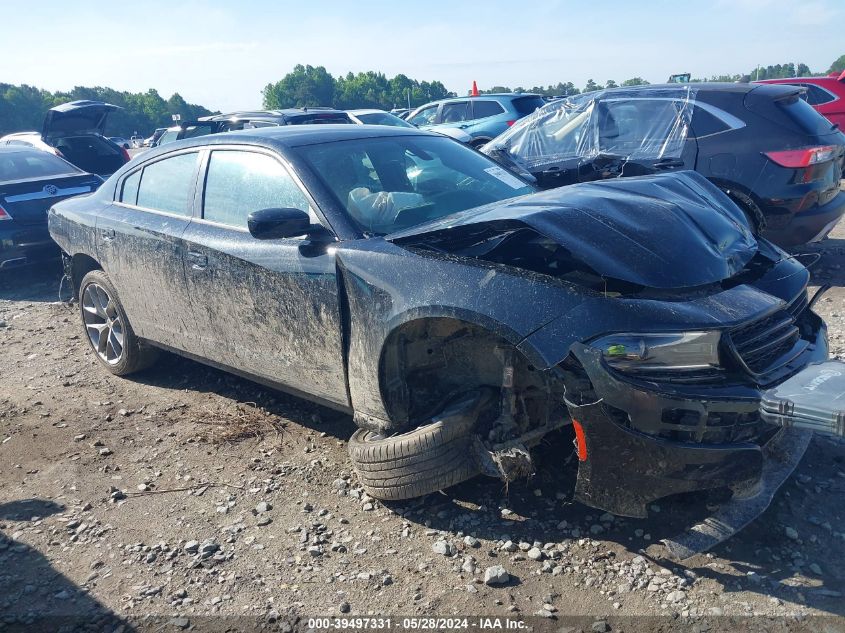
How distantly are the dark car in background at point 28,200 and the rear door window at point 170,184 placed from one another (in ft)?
13.5

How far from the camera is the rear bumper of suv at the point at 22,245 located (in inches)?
316

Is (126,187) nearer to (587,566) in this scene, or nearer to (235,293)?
(235,293)

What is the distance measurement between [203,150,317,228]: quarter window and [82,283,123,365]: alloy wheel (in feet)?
4.64

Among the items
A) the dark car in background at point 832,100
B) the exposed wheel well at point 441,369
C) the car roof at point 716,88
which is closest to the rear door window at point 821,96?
the dark car in background at point 832,100

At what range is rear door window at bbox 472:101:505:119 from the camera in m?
14.6

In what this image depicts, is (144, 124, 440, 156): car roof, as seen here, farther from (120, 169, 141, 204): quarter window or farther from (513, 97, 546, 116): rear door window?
(513, 97, 546, 116): rear door window

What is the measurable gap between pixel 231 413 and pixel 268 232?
160cm

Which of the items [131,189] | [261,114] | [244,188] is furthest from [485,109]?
[244,188]

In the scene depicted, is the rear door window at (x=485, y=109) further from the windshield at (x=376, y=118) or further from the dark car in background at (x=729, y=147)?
the dark car in background at (x=729, y=147)

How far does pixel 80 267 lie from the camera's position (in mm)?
5508

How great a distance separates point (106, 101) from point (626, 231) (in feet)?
255

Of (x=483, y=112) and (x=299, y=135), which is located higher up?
(x=299, y=135)

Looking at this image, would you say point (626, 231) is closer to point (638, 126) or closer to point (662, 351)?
point (662, 351)

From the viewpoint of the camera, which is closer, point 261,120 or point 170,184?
point 170,184
